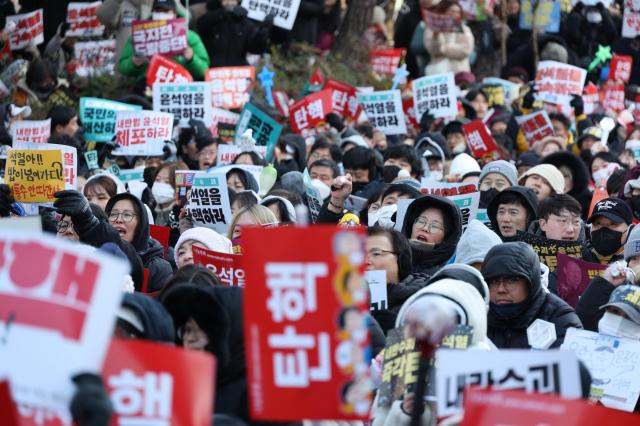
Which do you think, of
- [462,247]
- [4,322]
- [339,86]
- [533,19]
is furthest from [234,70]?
[4,322]

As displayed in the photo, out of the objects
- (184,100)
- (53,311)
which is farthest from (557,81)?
(53,311)

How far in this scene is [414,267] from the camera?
28.3 ft

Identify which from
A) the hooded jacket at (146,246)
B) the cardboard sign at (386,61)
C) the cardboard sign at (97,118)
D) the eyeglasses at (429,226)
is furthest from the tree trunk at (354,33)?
the eyeglasses at (429,226)

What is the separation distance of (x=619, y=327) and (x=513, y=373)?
6.86ft

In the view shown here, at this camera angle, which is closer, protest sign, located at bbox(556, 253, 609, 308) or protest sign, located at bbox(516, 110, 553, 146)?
protest sign, located at bbox(556, 253, 609, 308)

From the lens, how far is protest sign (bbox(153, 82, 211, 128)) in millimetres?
14359

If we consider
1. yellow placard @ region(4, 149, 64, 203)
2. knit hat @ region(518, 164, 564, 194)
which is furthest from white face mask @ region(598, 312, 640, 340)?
knit hat @ region(518, 164, 564, 194)

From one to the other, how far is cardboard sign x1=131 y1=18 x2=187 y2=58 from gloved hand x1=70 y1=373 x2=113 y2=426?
12059 millimetres

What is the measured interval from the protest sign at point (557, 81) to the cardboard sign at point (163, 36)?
4366mm

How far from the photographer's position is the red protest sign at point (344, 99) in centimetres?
1684

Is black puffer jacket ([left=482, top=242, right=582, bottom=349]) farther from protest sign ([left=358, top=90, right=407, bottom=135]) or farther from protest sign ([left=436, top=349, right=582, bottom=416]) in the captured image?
protest sign ([left=358, top=90, right=407, bottom=135])

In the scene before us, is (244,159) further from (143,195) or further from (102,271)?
(102,271)

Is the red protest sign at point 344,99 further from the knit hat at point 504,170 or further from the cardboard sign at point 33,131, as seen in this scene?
the knit hat at point 504,170

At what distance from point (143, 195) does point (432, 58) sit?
9.09 metres
